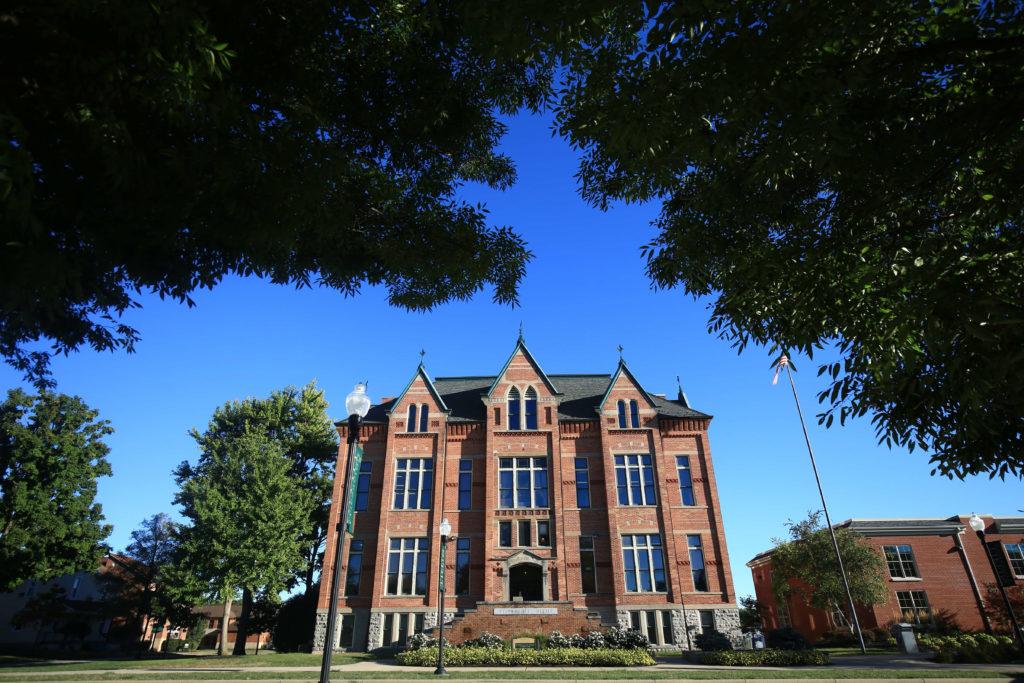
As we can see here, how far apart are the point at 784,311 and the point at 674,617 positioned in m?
22.4

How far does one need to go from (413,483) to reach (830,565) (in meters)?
24.3

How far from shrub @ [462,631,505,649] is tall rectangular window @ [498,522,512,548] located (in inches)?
189

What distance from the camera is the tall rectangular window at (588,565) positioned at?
25.8 meters

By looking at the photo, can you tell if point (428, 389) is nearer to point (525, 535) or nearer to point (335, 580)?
point (525, 535)

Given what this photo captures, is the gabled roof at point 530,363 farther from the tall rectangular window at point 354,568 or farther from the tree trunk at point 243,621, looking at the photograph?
the tree trunk at point 243,621

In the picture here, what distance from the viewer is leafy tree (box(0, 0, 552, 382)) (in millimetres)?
5297

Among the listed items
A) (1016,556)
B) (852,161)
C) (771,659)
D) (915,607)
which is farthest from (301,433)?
(1016,556)

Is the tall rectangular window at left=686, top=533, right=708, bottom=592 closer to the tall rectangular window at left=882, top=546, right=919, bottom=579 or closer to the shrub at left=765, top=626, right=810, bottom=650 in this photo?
the shrub at left=765, top=626, right=810, bottom=650

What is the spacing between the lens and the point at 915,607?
111ft

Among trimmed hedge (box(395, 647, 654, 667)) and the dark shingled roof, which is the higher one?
the dark shingled roof

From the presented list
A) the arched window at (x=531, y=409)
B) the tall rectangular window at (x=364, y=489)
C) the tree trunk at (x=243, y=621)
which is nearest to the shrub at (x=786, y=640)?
the arched window at (x=531, y=409)

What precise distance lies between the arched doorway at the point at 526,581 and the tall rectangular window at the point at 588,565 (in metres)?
2.20

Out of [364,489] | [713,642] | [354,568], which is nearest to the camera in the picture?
[713,642]

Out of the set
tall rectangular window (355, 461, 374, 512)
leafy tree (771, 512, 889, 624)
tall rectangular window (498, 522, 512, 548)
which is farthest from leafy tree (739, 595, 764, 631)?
tall rectangular window (355, 461, 374, 512)
